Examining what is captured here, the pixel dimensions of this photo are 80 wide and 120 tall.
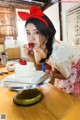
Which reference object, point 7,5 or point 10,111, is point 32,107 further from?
point 7,5

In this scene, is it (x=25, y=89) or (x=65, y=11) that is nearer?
(x=25, y=89)

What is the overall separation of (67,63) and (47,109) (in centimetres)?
30

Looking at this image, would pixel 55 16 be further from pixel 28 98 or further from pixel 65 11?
pixel 28 98

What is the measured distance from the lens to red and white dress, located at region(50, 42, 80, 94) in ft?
2.38

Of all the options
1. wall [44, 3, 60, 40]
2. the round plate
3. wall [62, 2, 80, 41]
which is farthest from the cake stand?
wall [44, 3, 60, 40]

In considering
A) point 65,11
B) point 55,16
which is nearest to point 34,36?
point 65,11

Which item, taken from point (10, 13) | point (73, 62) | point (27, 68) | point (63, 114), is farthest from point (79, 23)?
point (10, 13)

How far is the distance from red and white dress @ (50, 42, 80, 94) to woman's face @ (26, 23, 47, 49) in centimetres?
9

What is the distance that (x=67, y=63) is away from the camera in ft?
2.39

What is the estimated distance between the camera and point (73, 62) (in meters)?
0.82

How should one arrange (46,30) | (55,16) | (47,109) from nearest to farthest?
(47,109) → (46,30) → (55,16)

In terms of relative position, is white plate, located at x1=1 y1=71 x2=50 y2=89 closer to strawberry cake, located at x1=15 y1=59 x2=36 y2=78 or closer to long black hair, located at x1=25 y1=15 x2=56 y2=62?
strawberry cake, located at x1=15 y1=59 x2=36 y2=78

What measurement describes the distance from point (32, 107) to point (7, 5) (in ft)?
9.08

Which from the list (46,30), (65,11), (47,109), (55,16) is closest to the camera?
(47,109)
